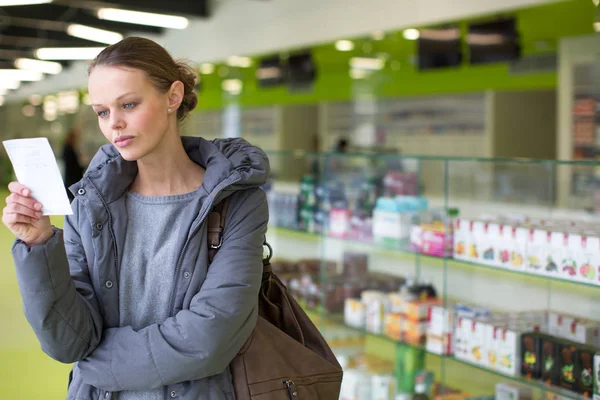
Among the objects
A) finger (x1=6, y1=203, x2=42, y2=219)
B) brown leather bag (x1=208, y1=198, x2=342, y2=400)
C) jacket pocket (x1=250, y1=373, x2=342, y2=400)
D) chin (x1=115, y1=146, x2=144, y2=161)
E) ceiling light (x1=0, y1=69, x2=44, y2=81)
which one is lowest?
jacket pocket (x1=250, y1=373, x2=342, y2=400)

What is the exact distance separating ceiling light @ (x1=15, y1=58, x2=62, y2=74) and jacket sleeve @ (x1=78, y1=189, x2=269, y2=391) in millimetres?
15345

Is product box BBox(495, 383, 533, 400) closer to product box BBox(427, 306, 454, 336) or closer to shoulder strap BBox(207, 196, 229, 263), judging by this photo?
product box BBox(427, 306, 454, 336)

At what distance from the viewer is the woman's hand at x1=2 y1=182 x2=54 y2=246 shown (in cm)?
134

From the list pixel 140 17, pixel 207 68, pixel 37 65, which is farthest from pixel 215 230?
pixel 37 65

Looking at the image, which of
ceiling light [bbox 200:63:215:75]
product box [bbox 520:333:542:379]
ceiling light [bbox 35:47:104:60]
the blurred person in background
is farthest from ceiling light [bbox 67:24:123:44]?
product box [bbox 520:333:542:379]

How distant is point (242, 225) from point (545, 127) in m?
12.8

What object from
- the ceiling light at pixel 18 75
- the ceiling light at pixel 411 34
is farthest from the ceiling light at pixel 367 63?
the ceiling light at pixel 18 75

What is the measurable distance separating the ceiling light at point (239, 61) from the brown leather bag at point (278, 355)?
31.1ft

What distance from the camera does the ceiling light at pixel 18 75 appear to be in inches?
669

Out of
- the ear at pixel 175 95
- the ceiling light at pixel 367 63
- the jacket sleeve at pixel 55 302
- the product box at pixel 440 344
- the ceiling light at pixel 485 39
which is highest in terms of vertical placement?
the ceiling light at pixel 367 63

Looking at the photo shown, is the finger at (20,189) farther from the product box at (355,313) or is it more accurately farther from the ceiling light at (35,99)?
the ceiling light at (35,99)

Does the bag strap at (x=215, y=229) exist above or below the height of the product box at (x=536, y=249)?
above

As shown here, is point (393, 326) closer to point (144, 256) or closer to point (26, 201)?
point (144, 256)

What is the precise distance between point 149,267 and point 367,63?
40.8ft
